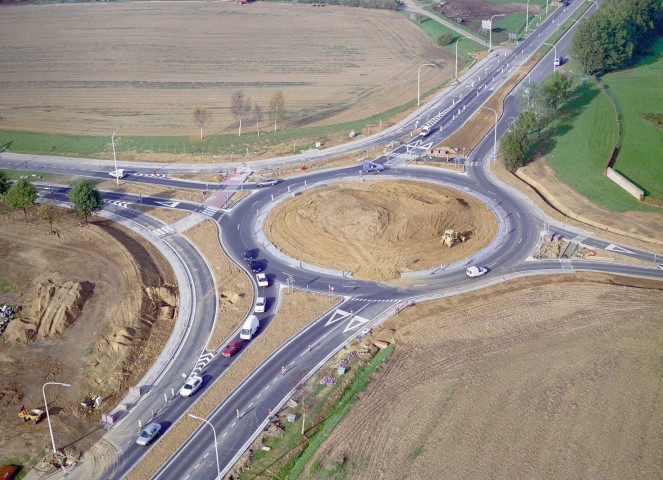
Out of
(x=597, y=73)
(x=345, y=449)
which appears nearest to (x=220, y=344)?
(x=345, y=449)

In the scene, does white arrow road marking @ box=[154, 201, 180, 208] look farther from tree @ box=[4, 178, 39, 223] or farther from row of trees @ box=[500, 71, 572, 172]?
row of trees @ box=[500, 71, 572, 172]

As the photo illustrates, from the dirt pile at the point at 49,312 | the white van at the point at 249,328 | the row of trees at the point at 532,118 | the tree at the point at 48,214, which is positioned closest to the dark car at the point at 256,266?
the white van at the point at 249,328

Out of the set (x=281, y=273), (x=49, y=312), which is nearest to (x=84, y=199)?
(x=49, y=312)

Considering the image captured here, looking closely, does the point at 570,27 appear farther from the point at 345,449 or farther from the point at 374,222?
the point at 345,449

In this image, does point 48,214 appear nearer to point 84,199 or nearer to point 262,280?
point 84,199

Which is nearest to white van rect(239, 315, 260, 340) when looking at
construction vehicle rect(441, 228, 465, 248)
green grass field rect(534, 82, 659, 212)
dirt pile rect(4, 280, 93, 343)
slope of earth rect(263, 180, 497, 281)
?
slope of earth rect(263, 180, 497, 281)

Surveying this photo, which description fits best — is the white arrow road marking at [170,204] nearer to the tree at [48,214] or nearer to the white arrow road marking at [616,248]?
the tree at [48,214]
